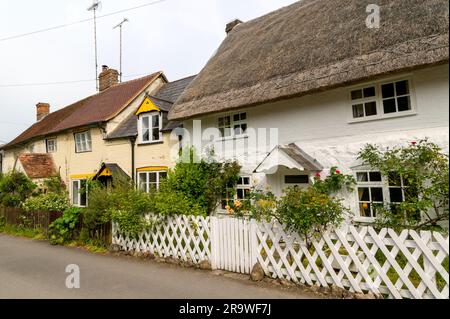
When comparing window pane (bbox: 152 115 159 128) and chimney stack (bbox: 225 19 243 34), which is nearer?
window pane (bbox: 152 115 159 128)

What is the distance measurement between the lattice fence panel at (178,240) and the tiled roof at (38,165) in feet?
38.6

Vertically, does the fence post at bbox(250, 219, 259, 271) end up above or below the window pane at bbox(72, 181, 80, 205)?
below

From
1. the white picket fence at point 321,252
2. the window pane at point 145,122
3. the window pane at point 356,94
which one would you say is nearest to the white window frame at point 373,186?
the white picket fence at point 321,252

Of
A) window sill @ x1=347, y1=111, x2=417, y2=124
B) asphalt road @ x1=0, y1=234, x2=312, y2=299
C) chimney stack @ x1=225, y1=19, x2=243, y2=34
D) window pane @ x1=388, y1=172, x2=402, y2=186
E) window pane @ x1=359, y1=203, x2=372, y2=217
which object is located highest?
chimney stack @ x1=225, y1=19, x2=243, y2=34

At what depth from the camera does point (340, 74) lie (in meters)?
7.93

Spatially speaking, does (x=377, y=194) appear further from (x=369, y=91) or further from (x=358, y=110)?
(x=369, y=91)

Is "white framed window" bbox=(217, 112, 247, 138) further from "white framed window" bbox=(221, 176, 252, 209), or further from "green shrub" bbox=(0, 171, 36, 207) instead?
"green shrub" bbox=(0, 171, 36, 207)

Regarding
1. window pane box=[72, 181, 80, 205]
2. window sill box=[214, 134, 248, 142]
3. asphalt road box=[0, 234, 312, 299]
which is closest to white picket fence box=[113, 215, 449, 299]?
asphalt road box=[0, 234, 312, 299]

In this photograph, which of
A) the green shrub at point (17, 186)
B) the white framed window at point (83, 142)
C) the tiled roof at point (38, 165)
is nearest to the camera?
the green shrub at point (17, 186)

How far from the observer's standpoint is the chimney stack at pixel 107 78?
22156 millimetres

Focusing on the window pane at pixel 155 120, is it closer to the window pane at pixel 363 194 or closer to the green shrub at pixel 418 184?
the window pane at pixel 363 194

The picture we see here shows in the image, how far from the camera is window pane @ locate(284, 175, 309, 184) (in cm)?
935

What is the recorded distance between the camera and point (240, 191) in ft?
35.8
